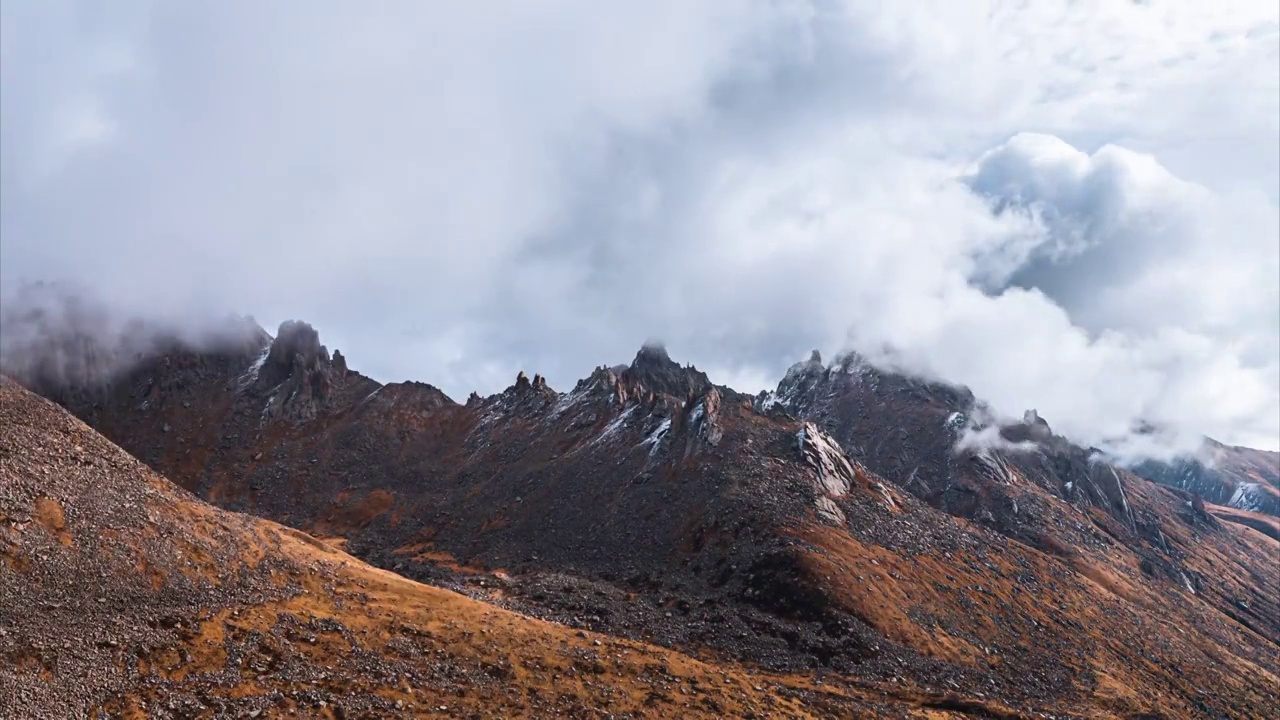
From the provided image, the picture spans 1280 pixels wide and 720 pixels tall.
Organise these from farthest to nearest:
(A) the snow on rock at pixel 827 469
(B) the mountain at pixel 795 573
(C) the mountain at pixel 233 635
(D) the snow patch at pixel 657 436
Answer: (D) the snow patch at pixel 657 436 → (A) the snow on rock at pixel 827 469 → (B) the mountain at pixel 795 573 → (C) the mountain at pixel 233 635

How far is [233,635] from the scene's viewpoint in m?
73.0

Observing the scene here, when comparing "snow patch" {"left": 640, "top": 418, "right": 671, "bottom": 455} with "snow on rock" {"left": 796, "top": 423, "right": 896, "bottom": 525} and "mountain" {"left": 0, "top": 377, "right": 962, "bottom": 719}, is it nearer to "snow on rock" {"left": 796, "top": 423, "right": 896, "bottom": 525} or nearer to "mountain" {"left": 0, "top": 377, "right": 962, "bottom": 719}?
"snow on rock" {"left": 796, "top": 423, "right": 896, "bottom": 525}

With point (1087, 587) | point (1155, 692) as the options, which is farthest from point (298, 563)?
point (1087, 587)

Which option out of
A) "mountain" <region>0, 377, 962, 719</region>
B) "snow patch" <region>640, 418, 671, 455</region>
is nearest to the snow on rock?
"snow patch" <region>640, 418, 671, 455</region>

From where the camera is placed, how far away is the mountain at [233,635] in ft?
208

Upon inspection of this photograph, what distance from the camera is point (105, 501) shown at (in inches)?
3250

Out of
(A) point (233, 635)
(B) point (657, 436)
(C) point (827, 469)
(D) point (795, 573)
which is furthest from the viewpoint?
(B) point (657, 436)

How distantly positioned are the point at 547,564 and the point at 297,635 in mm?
A: 71366

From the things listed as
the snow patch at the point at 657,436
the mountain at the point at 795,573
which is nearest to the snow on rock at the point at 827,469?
the mountain at the point at 795,573

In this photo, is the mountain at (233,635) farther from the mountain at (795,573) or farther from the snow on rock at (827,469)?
the snow on rock at (827,469)

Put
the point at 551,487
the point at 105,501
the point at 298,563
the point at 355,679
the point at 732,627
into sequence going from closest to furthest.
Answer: the point at 355,679 → the point at 105,501 → the point at 298,563 → the point at 732,627 → the point at 551,487

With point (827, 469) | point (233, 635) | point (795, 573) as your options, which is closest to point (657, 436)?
point (827, 469)

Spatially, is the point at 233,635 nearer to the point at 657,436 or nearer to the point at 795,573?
the point at 795,573

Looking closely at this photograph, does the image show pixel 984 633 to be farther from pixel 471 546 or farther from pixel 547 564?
pixel 471 546
